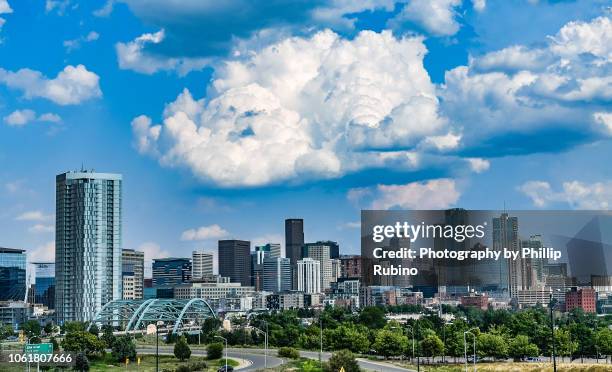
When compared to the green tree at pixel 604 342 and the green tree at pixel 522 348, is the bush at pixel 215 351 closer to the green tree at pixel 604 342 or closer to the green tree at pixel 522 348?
the green tree at pixel 522 348

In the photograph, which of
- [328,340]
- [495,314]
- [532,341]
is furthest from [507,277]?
[328,340]

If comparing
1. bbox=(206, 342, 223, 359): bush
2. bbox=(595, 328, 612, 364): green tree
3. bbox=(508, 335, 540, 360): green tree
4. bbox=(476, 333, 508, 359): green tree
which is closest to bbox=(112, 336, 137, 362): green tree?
bbox=(206, 342, 223, 359): bush

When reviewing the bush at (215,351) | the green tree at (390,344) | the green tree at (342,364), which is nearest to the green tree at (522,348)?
the green tree at (390,344)

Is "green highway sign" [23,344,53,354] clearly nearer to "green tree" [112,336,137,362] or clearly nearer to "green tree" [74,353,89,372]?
"green tree" [74,353,89,372]

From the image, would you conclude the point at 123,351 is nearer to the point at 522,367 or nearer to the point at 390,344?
the point at 390,344

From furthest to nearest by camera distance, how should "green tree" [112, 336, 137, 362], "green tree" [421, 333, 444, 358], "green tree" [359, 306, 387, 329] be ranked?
"green tree" [359, 306, 387, 329] → "green tree" [112, 336, 137, 362] → "green tree" [421, 333, 444, 358]

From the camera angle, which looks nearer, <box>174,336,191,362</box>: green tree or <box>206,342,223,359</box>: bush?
<box>174,336,191,362</box>: green tree
